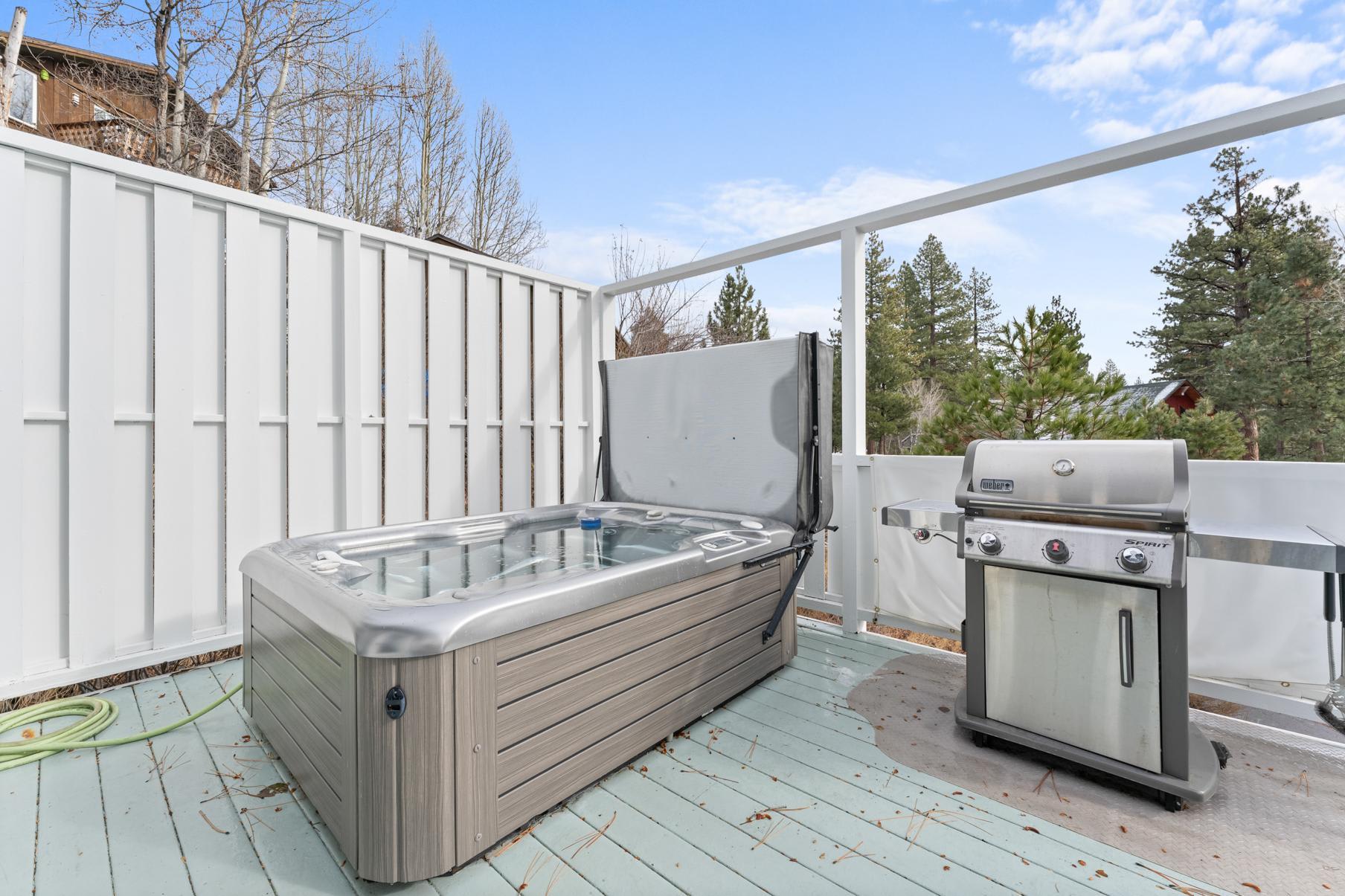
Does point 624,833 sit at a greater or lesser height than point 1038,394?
lesser

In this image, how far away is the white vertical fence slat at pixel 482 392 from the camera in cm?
348

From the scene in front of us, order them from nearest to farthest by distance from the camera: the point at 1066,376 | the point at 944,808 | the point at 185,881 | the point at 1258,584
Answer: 1. the point at 185,881
2. the point at 944,808
3. the point at 1258,584
4. the point at 1066,376

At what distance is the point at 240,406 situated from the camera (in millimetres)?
2662

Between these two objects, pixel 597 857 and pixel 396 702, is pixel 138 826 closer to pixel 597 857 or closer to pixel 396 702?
pixel 396 702

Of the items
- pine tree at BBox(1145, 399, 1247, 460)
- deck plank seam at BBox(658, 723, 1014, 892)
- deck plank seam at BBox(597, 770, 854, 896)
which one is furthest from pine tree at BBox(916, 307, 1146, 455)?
deck plank seam at BBox(597, 770, 854, 896)

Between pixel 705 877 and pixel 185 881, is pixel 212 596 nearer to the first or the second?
pixel 185 881

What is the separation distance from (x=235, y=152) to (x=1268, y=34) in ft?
46.2

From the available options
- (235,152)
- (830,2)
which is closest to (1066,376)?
(830,2)

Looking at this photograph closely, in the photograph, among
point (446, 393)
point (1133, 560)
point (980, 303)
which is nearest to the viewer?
point (1133, 560)

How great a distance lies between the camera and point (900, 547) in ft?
9.95

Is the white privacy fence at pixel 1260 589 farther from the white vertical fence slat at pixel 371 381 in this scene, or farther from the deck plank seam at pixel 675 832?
the white vertical fence slat at pixel 371 381

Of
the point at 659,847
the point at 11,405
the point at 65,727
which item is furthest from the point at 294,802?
the point at 11,405

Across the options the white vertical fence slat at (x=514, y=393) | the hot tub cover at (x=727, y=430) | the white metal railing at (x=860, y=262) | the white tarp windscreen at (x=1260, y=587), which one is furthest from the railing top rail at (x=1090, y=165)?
the white vertical fence slat at (x=514, y=393)

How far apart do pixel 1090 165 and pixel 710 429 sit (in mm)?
1917
